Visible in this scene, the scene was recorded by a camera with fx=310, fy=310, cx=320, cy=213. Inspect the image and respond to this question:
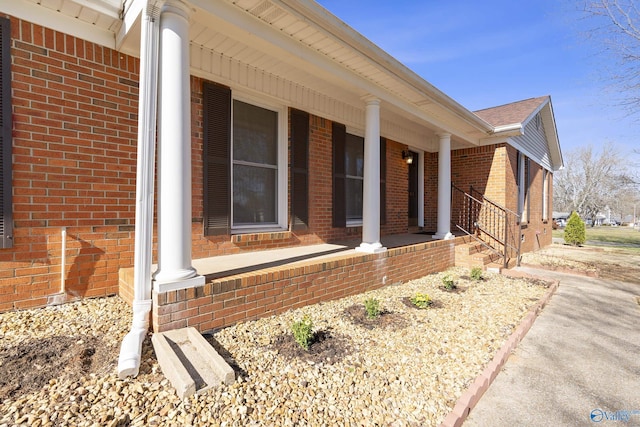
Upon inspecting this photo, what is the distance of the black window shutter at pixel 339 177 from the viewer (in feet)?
18.5

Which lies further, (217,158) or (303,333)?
(217,158)

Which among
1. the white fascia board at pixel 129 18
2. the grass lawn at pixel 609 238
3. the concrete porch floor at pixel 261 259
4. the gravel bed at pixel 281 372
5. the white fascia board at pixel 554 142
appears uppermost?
the white fascia board at pixel 554 142

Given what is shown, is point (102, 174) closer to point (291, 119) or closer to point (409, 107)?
point (291, 119)

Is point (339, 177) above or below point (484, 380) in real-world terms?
above

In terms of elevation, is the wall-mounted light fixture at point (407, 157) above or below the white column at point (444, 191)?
above

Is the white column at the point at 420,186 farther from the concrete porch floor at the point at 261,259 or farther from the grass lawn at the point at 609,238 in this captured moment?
the grass lawn at the point at 609,238

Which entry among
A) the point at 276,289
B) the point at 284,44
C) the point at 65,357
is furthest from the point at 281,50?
the point at 65,357

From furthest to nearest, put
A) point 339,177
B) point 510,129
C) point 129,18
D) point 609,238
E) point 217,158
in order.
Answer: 1. point 609,238
2. point 510,129
3. point 339,177
4. point 217,158
5. point 129,18

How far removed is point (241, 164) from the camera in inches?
175

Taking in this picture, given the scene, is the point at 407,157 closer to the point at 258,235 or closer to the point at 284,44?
the point at 258,235

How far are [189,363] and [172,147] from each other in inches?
64.8

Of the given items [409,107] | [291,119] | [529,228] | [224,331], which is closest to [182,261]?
[224,331]

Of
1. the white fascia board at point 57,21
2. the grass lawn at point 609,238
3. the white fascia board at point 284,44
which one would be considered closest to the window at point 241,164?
the white fascia board at point 57,21

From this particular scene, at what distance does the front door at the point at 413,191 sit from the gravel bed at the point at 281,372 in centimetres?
463
